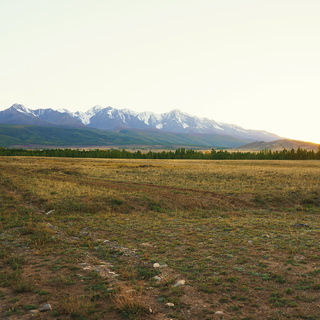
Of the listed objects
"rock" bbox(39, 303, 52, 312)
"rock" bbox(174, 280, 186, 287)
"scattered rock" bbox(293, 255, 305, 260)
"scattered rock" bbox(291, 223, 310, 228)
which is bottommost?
"rock" bbox(39, 303, 52, 312)

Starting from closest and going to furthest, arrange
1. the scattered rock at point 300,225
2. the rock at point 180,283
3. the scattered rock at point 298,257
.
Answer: the rock at point 180,283
the scattered rock at point 298,257
the scattered rock at point 300,225

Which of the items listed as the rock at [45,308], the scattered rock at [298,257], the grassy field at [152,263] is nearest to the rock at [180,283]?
the grassy field at [152,263]

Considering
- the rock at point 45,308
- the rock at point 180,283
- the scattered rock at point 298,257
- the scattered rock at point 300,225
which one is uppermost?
the scattered rock at point 298,257

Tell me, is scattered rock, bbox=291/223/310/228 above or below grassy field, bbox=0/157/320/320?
above

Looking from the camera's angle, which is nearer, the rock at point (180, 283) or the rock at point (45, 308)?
the rock at point (45, 308)

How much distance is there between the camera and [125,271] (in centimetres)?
1070

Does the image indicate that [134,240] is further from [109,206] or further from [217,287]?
[109,206]

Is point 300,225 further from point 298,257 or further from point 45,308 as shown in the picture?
point 45,308

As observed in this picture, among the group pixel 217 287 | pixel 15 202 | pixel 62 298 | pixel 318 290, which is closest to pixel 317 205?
pixel 318 290

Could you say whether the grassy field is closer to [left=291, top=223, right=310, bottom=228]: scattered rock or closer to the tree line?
[left=291, top=223, right=310, bottom=228]: scattered rock

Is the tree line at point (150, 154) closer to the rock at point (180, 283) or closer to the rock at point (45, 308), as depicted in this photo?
the rock at point (180, 283)

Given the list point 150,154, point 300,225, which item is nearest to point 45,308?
point 300,225

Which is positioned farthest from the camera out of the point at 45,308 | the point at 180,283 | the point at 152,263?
the point at 152,263

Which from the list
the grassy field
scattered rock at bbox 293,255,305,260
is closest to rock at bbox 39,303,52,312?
the grassy field
